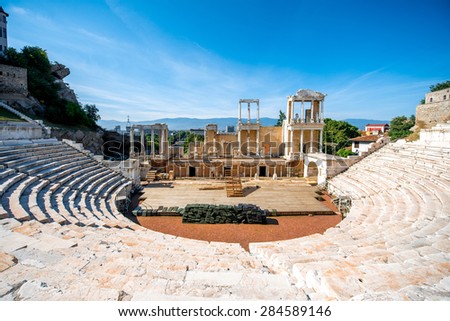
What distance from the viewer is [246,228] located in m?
10.6

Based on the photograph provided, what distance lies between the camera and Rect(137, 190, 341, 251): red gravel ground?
9.69 meters

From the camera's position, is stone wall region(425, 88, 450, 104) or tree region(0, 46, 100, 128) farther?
stone wall region(425, 88, 450, 104)

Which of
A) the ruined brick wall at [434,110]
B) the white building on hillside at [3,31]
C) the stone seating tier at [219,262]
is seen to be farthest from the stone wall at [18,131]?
the ruined brick wall at [434,110]

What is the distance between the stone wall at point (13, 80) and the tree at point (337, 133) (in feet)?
156

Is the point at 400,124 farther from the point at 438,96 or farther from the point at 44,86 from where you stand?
the point at 44,86

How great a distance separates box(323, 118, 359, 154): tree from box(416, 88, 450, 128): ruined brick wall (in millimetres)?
12425

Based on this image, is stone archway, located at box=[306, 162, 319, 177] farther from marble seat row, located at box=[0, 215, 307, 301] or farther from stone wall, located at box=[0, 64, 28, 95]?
stone wall, located at box=[0, 64, 28, 95]

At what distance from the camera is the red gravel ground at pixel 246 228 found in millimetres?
9688

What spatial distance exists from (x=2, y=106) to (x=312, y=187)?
98.4 ft

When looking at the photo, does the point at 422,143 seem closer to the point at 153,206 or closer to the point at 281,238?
the point at 281,238

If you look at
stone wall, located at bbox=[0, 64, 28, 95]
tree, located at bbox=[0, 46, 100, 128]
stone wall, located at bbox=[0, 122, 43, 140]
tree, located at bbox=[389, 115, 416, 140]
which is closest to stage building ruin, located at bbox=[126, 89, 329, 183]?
stone wall, located at bbox=[0, 122, 43, 140]

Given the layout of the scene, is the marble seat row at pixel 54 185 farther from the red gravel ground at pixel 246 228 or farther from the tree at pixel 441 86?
the tree at pixel 441 86

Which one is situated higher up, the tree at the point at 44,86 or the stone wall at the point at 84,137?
the tree at the point at 44,86

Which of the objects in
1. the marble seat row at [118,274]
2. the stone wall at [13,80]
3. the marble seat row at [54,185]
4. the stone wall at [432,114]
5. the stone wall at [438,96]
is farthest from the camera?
the stone wall at [438,96]
